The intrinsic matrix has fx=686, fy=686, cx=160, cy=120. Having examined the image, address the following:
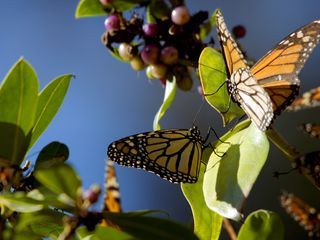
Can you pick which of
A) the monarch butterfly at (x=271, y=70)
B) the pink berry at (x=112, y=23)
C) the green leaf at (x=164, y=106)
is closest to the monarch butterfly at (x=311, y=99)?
the monarch butterfly at (x=271, y=70)

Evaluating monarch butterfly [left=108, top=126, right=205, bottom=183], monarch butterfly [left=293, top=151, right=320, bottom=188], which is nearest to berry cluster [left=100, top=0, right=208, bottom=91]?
monarch butterfly [left=108, top=126, right=205, bottom=183]

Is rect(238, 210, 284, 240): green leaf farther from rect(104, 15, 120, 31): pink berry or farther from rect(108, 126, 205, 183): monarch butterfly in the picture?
rect(104, 15, 120, 31): pink berry

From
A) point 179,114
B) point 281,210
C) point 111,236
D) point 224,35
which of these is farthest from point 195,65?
point 179,114

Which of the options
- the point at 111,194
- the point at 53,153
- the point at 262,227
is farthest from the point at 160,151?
the point at 262,227

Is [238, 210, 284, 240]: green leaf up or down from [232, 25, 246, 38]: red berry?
down

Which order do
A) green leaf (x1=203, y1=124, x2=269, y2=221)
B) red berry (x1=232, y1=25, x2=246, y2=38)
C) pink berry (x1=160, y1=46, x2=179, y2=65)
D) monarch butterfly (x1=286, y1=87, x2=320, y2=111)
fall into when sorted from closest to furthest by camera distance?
green leaf (x1=203, y1=124, x2=269, y2=221) → monarch butterfly (x1=286, y1=87, x2=320, y2=111) → pink berry (x1=160, y1=46, x2=179, y2=65) → red berry (x1=232, y1=25, x2=246, y2=38)

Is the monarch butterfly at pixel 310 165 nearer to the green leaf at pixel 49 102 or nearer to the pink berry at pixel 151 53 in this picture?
the green leaf at pixel 49 102

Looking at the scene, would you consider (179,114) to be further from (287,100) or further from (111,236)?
(111,236)
